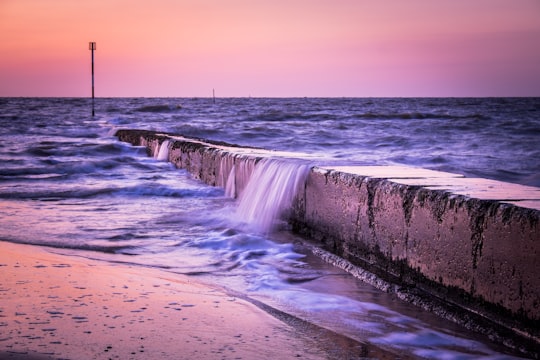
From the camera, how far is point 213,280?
118 inches

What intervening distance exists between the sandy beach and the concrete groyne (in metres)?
0.49

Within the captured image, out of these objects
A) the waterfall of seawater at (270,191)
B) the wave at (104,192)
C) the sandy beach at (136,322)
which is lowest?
the wave at (104,192)

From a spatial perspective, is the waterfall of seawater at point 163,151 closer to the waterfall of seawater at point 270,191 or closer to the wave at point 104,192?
the wave at point 104,192

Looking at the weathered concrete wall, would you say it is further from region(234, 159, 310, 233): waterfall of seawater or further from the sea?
region(234, 159, 310, 233): waterfall of seawater

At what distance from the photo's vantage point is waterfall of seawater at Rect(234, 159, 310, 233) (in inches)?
160

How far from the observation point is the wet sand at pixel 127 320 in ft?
6.30

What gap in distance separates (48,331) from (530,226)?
155cm

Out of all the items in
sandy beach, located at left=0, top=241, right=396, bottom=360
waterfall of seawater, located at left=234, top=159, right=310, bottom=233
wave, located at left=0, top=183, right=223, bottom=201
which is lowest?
wave, located at left=0, top=183, right=223, bottom=201

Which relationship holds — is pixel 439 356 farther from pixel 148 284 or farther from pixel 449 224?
pixel 148 284

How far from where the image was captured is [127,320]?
2.21 metres

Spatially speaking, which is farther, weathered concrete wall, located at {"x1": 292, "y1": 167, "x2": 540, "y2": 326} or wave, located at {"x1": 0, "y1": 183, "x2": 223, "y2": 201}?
wave, located at {"x1": 0, "y1": 183, "x2": 223, "y2": 201}

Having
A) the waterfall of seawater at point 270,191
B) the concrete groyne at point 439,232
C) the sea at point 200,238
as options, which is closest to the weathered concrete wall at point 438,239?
the concrete groyne at point 439,232

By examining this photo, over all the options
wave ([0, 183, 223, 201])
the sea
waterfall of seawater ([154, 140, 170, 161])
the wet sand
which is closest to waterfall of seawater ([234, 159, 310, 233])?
the sea

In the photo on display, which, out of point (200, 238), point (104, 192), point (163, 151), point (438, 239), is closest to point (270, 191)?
point (200, 238)
